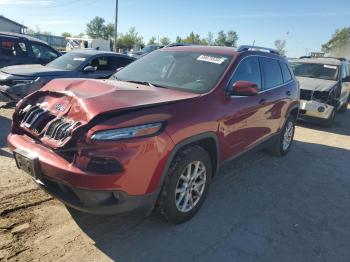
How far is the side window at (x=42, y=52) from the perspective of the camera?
34.6 feet

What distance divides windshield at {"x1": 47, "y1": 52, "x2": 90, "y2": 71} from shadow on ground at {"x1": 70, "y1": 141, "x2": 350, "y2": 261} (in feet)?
16.6

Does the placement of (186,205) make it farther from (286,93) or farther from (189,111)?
(286,93)

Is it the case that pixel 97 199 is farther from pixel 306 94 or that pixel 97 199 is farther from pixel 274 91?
pixel 306 94

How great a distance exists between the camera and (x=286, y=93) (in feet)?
18.8

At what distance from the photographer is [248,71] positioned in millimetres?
4492

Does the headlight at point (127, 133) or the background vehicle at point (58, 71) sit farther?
the background vehicle at point (58, 71)

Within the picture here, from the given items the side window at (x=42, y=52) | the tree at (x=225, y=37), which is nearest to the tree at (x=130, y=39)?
the tree at (x=225, y=37)

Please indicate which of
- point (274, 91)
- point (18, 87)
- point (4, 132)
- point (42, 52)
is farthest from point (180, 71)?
point (42, 52)

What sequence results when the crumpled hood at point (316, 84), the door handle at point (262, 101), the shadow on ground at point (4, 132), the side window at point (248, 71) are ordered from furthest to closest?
1. the crumpled hood at point (316, 84)
2. the shadow on ground at point (4, 132)
3. the door handle at point (262, 101)
4. the side window at point (248, 71)

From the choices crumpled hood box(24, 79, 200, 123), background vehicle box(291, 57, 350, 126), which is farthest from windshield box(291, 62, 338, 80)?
crumpled hood box(24, 79, 200, 123)

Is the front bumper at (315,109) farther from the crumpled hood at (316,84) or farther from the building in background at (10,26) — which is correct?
the building in background at (10,26)

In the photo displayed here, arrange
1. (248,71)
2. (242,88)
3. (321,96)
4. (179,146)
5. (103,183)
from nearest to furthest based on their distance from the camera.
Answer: (103,183) < (179,146) < (242,88) < (248,71) < (321,96)

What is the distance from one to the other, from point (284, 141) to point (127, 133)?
4228mm

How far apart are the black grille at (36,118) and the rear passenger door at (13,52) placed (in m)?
7.61
